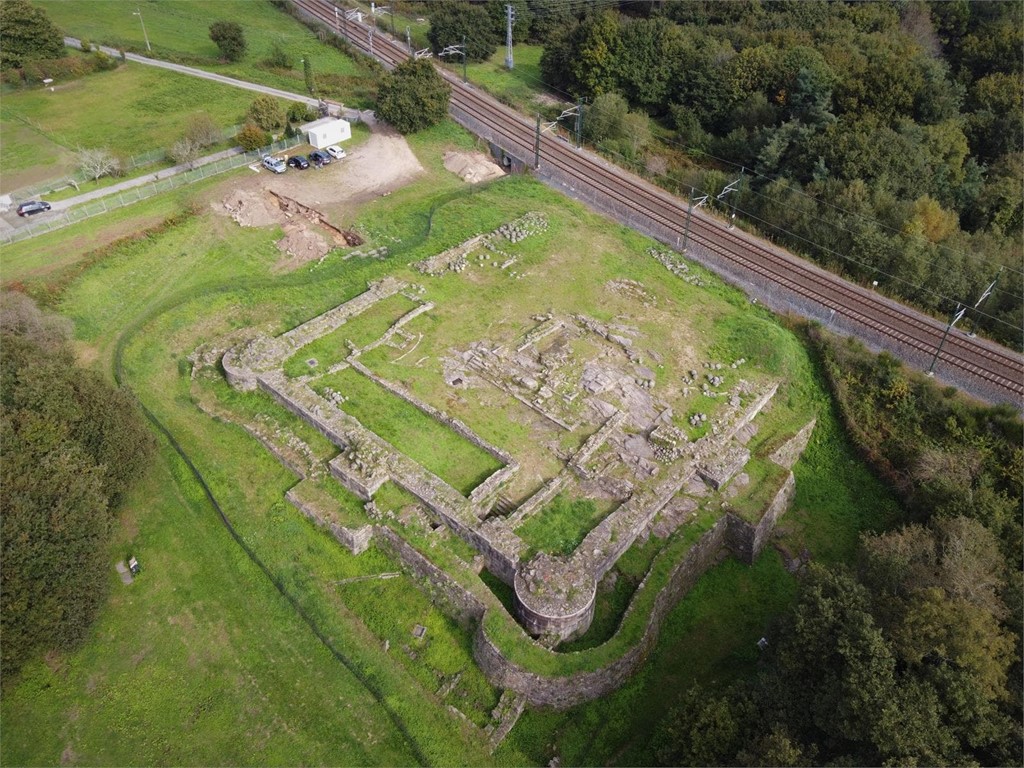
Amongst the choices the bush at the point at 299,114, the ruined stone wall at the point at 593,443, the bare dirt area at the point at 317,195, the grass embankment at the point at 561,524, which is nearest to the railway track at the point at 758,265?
the bare dirt area at the point at 317,195

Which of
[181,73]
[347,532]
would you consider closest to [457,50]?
[181,73]

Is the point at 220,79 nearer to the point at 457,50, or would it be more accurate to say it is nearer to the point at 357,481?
the point at 457,50

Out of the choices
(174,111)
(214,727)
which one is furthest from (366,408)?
(174,111)

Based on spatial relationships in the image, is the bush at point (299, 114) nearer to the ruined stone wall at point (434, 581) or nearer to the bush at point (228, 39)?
the bush at point (228, 39)

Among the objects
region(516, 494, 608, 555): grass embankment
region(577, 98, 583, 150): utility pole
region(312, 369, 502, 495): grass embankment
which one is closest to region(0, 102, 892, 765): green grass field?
region(312, 369, 502, 495): grass embankment

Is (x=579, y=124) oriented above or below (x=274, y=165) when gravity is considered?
above

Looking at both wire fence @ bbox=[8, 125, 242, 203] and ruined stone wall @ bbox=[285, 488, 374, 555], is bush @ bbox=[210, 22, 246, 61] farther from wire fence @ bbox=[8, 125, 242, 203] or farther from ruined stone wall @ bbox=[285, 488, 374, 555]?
ruined stone wall @ bbox=[285, 488, 374, 555]
